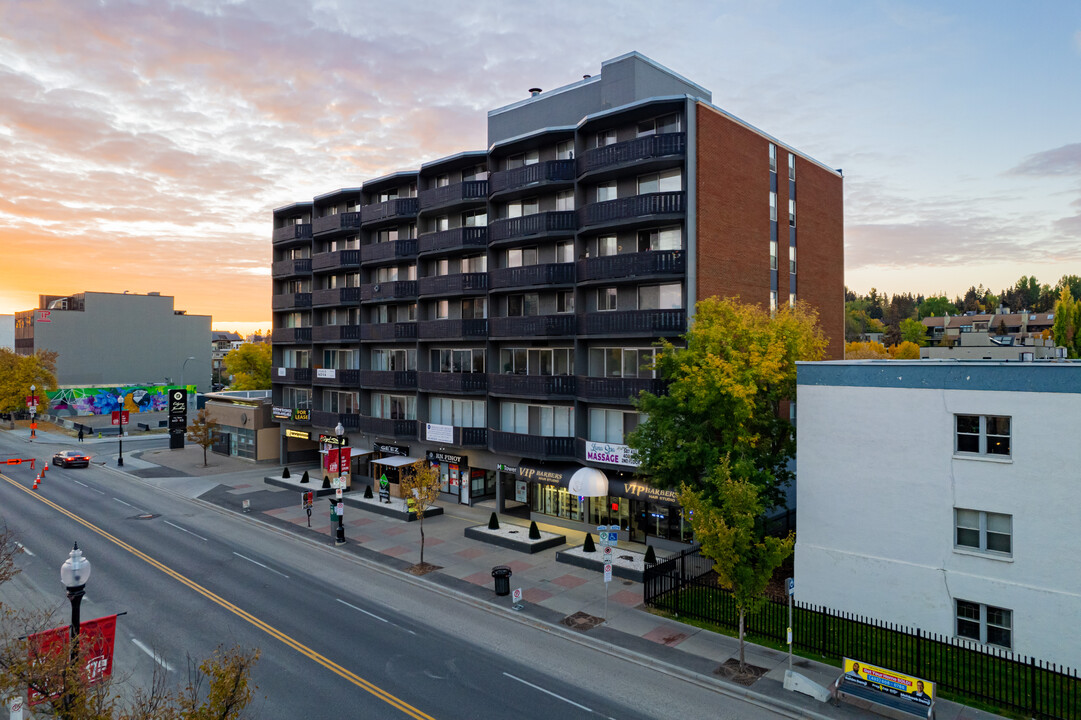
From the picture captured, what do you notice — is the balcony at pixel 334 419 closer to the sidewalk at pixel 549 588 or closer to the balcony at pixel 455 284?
the sidewalk at pixel 549 588

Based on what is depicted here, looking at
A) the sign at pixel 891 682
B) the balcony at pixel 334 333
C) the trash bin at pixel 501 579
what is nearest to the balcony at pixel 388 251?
the balcony at pixel 334 333

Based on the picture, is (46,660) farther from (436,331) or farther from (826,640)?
(436,331)

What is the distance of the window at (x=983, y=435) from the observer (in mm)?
19125

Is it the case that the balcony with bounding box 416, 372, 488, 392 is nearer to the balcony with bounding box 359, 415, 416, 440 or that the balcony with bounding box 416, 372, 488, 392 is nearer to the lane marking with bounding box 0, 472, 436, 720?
the balcony with bounding box 359, 415, 416, 440

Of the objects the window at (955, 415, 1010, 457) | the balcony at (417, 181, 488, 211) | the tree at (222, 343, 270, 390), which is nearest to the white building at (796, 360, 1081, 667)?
the window at (955, 415, 1010, 457)

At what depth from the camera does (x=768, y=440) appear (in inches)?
1083

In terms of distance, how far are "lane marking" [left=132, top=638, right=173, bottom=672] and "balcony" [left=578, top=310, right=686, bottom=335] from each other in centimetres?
2218

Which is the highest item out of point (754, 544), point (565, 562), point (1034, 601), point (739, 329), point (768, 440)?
point (739, 329)

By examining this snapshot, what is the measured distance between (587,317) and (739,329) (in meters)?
8.78

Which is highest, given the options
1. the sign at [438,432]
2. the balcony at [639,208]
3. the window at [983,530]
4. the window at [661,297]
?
the balcony at [639,208]

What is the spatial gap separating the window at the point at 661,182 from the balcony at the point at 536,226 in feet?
12.8

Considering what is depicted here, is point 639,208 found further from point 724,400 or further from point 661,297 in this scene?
point 724,400

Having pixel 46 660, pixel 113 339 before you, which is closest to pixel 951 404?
pixel 46 660

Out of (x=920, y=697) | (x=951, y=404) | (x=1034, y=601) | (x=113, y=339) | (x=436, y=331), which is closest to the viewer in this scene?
(x=920, y=697)
